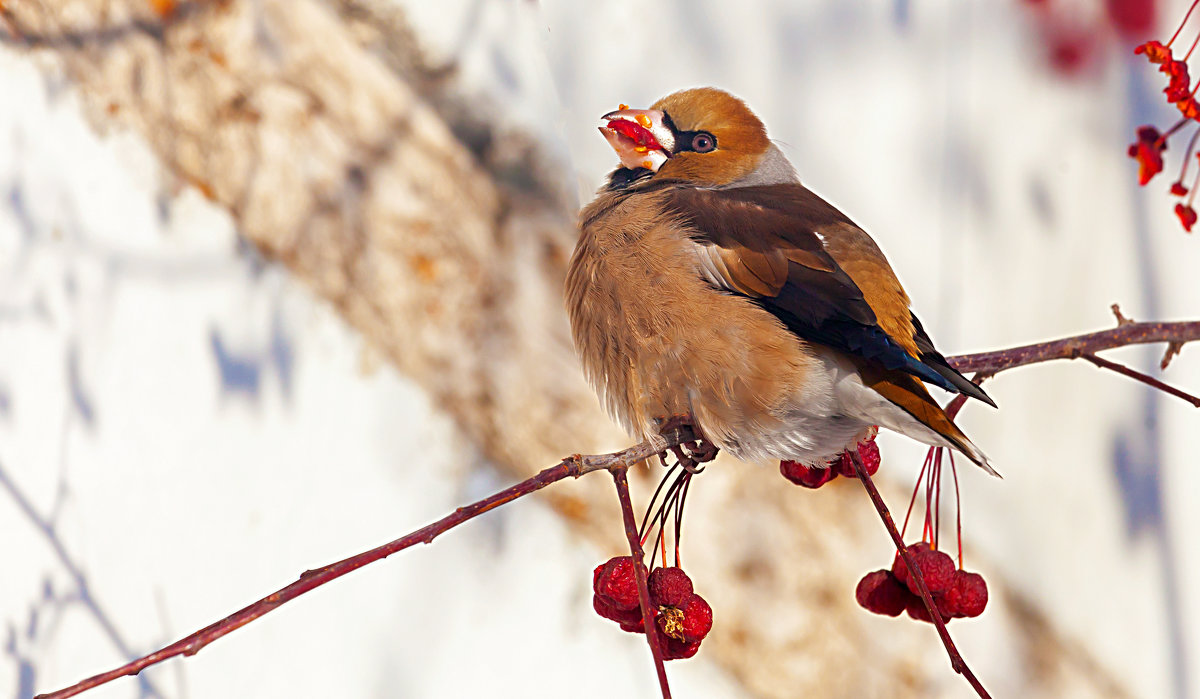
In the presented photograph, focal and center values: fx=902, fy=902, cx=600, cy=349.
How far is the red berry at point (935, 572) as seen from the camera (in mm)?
938

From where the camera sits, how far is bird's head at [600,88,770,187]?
1147 millimetres

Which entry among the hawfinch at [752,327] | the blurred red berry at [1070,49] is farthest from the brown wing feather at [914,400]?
the blurred red berry at [1070,49]

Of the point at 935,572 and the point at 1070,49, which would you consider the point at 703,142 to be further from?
the point at 1070,49

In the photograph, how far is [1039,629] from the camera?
1.83 meters

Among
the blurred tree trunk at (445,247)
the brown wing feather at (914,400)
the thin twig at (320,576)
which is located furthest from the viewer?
the blurred tree trunk at (445,247)

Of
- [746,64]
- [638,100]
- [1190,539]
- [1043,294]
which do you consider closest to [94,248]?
[638,100]

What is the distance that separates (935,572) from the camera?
0.94m

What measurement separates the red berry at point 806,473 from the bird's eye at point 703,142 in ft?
1.34

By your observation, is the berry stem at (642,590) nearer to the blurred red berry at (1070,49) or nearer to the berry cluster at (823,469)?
the berry cluster at (823,469)

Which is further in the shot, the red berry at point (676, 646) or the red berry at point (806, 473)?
the red berry at point (806, 473)

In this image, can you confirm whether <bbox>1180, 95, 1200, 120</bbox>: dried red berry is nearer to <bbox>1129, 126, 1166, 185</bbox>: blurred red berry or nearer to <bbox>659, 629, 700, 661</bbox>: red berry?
<bbox>1129, 126, 1166, 185</bbox>: blurred red berry

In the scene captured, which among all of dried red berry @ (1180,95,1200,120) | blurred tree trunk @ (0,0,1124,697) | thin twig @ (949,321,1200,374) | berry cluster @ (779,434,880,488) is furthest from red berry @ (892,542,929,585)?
blurred tree trunk @ (0,0,1124,697)

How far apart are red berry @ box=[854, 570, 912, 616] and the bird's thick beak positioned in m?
0.57

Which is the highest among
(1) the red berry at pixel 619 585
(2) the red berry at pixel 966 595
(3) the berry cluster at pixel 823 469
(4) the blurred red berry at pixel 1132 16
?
(4) the blurred red berry at pixel 1132 16
